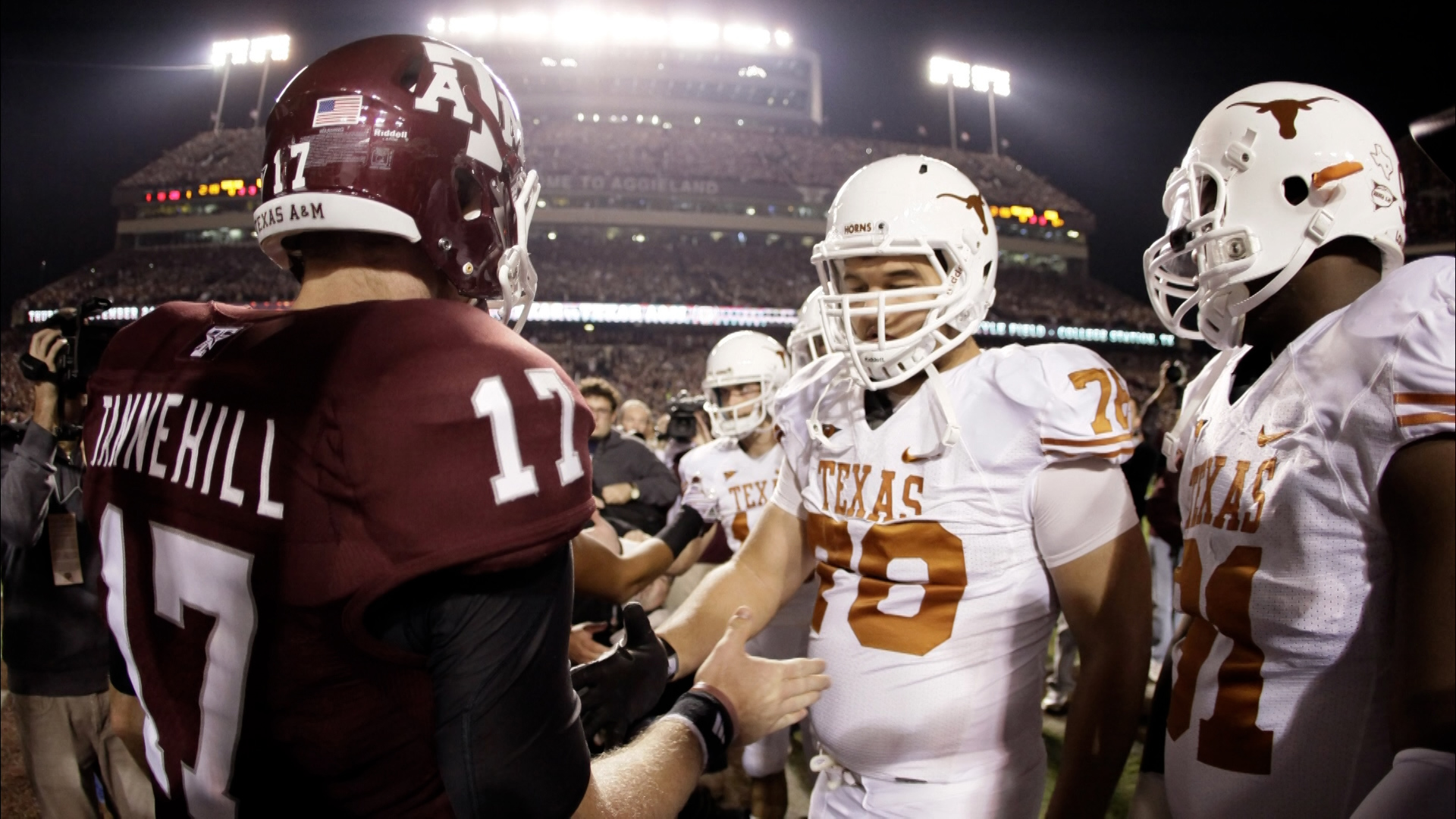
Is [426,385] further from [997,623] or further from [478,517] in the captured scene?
[997,623]

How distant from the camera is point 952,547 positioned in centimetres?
200

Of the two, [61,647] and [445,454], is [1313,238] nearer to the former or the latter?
[445,454]

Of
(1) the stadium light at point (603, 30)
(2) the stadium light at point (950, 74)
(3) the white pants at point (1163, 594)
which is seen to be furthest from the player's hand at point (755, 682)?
(2) the stadium light at point (950, 74)

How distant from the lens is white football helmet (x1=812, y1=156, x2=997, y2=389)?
216 centimetres

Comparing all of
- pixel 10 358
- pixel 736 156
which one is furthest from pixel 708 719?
pixel 736 156

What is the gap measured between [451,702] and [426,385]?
384 millimetres

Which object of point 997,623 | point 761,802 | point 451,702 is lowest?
point 761,802

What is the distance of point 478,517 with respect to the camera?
1.01 m

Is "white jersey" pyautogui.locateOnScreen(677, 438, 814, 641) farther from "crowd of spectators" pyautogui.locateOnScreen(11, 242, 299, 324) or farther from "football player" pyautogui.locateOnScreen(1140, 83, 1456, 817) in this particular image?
"crowd of spectators" pyautogui.locateOnScreen(11, 242, 299, 324)

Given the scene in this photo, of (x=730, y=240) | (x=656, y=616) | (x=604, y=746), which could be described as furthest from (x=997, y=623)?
(x=730, y=240)

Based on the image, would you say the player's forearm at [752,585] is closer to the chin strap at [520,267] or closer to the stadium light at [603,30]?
the chin strap at [520,267]

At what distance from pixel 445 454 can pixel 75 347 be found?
234 centimetres

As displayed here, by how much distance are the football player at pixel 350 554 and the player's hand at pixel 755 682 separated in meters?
0.27

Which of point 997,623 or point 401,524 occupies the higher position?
point 401,524
